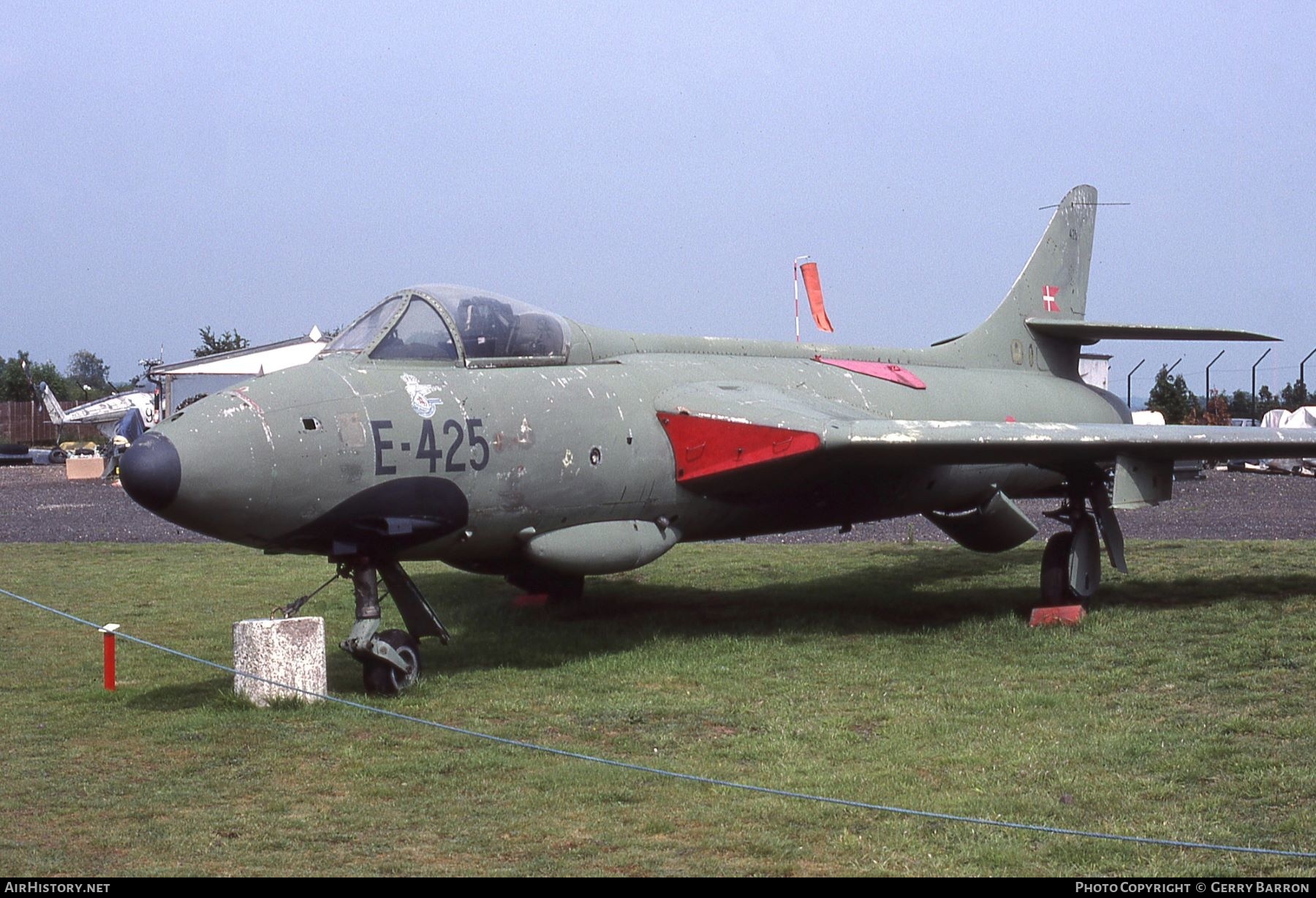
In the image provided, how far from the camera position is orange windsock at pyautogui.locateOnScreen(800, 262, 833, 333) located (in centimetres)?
1600

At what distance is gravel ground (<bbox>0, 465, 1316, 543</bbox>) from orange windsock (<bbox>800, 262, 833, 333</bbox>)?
13.9ft

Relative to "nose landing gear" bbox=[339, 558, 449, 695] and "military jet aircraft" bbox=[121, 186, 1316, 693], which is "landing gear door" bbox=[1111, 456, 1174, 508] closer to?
"military jet aircraft" bbox=[121, 186, 1316, 693]

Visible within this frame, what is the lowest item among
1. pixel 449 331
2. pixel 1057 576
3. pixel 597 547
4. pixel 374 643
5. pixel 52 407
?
pixel 52 407

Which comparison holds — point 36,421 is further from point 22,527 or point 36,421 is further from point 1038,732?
point 1038,732

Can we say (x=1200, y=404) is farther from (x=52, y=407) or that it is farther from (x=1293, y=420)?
(x=52, y=407)

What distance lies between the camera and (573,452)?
9.32 meters

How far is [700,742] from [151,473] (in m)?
Answer: 3.58

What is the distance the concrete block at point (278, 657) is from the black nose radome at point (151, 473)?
1.17 metres

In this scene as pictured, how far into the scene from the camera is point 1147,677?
8.80m

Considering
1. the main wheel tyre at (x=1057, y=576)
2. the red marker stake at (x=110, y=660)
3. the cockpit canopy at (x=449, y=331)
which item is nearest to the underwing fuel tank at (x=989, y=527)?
the main wheel tyre at (x=1057, y=576)

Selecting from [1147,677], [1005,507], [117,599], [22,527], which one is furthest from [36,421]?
[1147,677]

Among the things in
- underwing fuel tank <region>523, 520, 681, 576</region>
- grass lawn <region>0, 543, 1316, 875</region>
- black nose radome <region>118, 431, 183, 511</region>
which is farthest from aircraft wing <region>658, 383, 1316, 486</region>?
black nose radome <region>118, 431, 183, 511</region>

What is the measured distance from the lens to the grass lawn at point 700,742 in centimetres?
527

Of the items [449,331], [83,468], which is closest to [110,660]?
[449,331]
